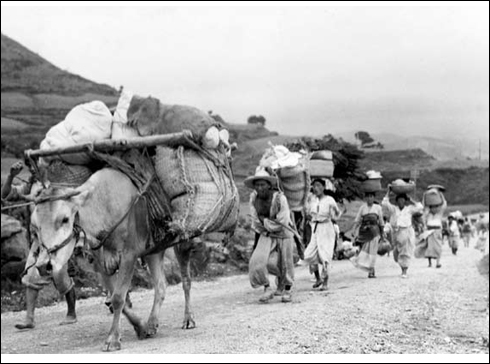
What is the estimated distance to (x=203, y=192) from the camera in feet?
24.5

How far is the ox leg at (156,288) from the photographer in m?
7.91

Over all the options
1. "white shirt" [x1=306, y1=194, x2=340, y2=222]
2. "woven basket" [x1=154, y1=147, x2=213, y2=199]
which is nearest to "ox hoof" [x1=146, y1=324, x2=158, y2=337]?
"woven basket" [x1=154, y1=147, x2=213, y2=199]

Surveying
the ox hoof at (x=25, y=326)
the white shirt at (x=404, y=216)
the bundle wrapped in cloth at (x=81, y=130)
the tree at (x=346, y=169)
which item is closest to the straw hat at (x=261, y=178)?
the bundle wrapped in cloth at (x=81, y=130)

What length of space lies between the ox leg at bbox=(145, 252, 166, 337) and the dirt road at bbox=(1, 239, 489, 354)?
0.20 metres

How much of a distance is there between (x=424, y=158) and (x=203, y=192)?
248 ft

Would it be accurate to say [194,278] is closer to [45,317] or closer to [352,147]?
[45,317]

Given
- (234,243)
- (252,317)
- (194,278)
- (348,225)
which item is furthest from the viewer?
(348,225)

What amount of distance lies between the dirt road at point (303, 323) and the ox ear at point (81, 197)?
1559mm

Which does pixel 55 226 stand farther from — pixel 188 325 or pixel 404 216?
pixel 404 216

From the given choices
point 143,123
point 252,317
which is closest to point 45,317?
point 252,317

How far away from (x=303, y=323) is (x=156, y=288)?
1863 millimetres

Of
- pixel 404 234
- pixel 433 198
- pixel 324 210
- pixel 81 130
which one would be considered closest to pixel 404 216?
pixel 404 234

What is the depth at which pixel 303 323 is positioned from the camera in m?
8.32

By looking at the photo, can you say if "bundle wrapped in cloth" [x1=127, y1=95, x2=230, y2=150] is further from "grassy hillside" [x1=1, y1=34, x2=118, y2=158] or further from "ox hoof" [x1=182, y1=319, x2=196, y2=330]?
"grassy hillside" [x1=1, y1=34, x2=118, y2=158]
